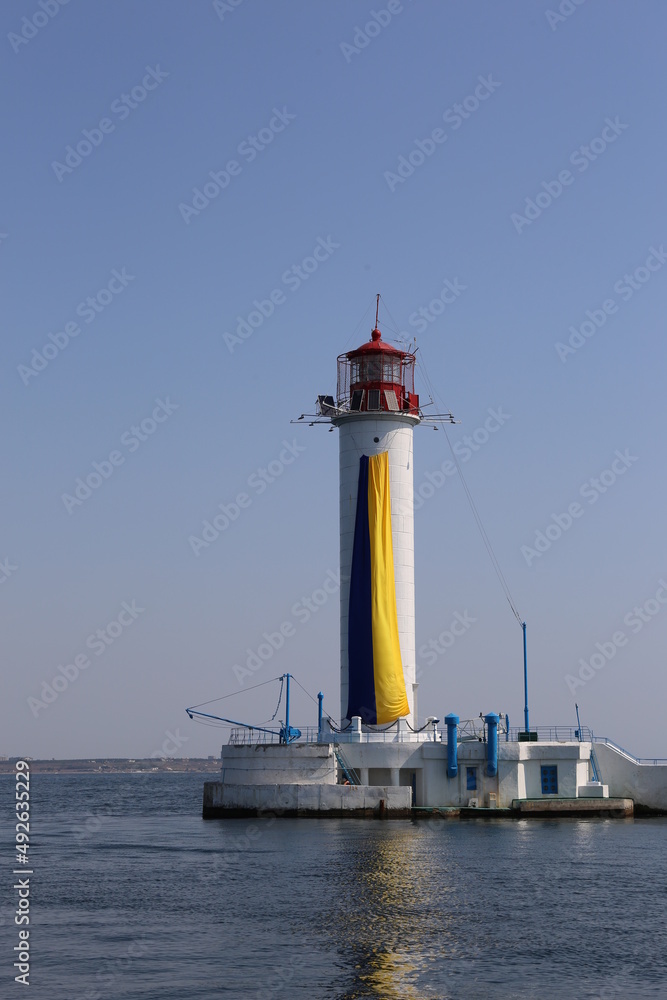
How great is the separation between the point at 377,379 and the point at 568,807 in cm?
2337

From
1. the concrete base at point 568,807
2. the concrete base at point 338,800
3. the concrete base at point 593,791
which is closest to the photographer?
the concrete base at point 338,800

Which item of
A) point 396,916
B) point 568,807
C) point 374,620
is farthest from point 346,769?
point 396,916

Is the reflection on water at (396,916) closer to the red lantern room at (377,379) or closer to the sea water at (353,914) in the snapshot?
the sea water at (353,914)

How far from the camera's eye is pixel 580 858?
142 ft

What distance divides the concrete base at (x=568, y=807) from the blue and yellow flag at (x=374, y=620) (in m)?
7.47

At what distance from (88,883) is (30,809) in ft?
194

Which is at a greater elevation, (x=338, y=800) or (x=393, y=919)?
(x=338, y=800)

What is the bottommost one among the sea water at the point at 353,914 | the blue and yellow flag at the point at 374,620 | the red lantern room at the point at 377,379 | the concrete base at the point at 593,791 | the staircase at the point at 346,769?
the sea water at the point at 353,914

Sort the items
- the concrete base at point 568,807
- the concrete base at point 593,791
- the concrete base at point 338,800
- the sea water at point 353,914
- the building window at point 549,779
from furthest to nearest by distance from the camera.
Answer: the concrete base at point 593,791 < the building window at point 549,779 < the concrete base at point 568,807 < the concrete base at point 338,800 < the sea water at point 353,914

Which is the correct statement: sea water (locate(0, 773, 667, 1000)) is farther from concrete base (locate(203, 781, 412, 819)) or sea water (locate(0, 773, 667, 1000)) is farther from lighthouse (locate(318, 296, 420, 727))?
lighthouse (locate(318, 296, 420, 727))

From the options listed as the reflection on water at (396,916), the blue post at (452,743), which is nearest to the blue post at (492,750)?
the blue post at (452,743)

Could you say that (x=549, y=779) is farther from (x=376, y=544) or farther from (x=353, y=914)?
(x=353, y=914)

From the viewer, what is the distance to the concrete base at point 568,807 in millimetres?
55312

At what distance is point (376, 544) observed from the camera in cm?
5991
